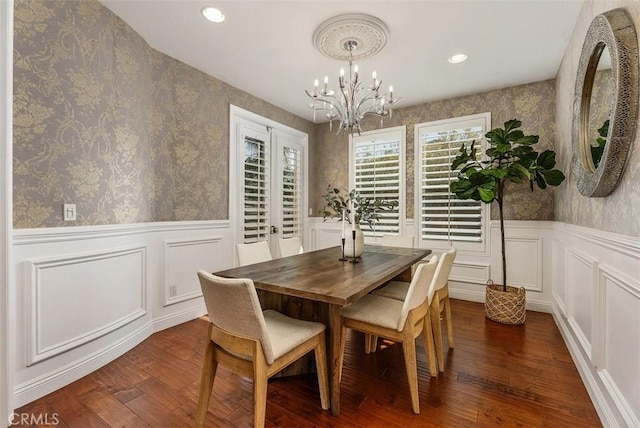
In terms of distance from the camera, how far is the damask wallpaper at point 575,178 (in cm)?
135

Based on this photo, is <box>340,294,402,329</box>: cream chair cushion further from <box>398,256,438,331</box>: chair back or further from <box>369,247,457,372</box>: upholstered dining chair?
<box>369,247,457,372</box>: upholstered dining chair

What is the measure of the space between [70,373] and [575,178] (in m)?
4.01

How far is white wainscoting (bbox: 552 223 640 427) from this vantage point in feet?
4.25

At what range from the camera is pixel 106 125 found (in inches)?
91.6

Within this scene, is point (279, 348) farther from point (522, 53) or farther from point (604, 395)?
point (522, 53)

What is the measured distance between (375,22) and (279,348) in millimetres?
2475

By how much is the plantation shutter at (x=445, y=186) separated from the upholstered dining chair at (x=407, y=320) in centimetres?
215

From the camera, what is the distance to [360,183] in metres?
4.66

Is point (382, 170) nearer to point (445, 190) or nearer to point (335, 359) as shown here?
point (445, 190)

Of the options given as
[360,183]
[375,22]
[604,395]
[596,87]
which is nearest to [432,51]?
[375,22]

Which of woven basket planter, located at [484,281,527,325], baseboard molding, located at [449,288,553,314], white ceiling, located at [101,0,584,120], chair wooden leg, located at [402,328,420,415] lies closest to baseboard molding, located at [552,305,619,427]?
woven basket planter, located at [484,281,527,325]

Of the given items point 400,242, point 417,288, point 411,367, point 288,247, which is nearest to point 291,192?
point 288,247

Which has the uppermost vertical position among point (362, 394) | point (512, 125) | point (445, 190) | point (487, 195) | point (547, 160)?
point (512, 125)

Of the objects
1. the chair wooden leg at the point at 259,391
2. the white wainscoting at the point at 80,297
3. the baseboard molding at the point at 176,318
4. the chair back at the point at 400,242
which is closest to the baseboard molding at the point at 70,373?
the white wainscoting at the point at 80,297
